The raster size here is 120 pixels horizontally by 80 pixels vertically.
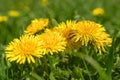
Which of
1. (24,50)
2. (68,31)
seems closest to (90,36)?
(68,31)

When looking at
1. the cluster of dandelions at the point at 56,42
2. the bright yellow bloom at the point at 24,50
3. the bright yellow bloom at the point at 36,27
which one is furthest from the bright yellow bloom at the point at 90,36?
the bright yellow bloom at the point at 36,27

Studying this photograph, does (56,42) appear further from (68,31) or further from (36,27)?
(36,27)

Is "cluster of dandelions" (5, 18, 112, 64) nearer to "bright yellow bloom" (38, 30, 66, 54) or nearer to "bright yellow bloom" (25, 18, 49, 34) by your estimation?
"bright yellow bloom" (38, 30, 66, 54)

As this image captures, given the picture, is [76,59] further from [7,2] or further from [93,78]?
A: [7,2]

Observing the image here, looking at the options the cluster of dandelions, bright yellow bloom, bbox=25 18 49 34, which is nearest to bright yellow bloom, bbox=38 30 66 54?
the cluster of dandelions

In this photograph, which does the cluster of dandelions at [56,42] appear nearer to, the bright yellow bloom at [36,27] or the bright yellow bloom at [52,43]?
the bright yellow bloom at [52,43]
